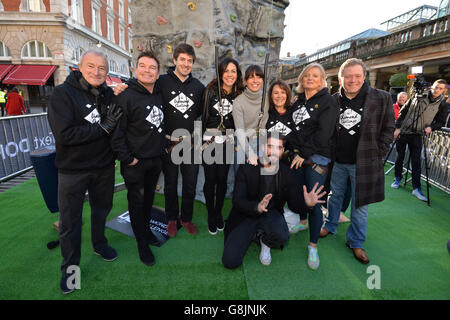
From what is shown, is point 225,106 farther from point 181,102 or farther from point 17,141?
point 17,141

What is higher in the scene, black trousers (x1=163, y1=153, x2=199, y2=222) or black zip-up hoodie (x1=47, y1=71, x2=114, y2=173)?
black zip-up hoodie (x1=47, y1=71, x2=114, y2=173)

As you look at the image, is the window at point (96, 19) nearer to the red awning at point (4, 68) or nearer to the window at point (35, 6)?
the window at point (35, 6)

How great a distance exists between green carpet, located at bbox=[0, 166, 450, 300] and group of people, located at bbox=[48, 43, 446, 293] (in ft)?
0.52

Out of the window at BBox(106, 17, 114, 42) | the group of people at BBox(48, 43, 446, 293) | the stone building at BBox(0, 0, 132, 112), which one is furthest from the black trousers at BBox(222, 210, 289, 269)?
the window at BBox(106, 17, 114, 42)

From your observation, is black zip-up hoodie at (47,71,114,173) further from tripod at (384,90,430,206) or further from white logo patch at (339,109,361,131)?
tripod at (384,90,430,206)

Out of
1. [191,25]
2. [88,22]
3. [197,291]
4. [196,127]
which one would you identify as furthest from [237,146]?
[88,22]

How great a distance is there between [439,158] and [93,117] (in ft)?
21.5

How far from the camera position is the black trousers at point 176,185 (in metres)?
2.94

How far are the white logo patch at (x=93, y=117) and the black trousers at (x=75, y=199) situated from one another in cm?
46

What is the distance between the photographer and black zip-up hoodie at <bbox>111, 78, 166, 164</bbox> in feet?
7.39

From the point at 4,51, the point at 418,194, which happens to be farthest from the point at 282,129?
the point at 4,51

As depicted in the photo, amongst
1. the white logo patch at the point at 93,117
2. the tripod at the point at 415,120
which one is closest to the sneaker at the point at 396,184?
the tripod at the point at 415,120
